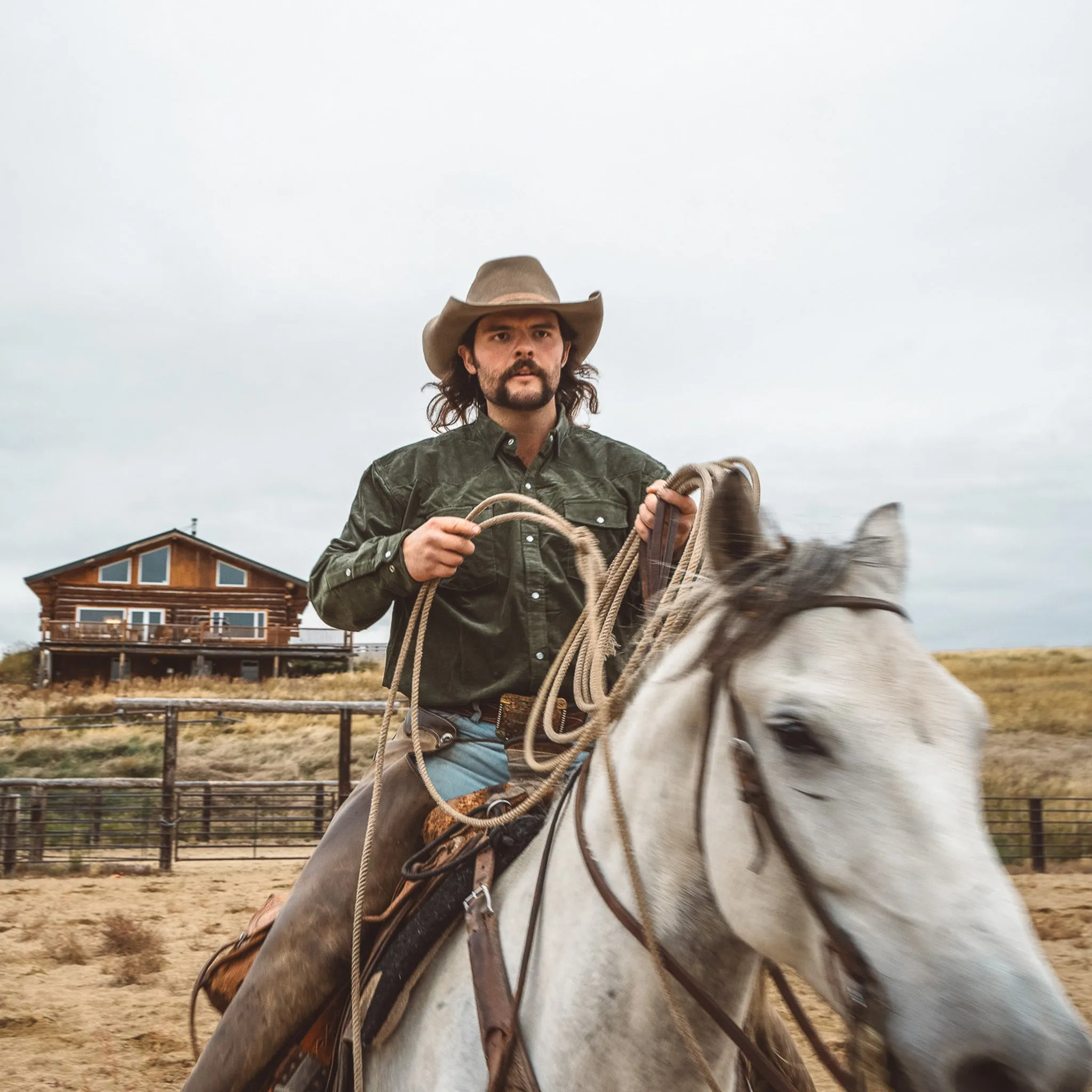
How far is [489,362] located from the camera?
319 centimetres

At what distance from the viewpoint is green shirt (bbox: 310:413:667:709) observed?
2805mm

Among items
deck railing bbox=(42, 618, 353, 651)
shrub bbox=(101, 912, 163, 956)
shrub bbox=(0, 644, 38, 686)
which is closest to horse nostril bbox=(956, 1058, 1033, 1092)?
shrub bbox=(101, 912, 163, 956)

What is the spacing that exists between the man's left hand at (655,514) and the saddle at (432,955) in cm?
75

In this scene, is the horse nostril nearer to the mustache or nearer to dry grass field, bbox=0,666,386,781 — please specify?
the mustache

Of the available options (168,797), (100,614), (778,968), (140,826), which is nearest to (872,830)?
(778,968)

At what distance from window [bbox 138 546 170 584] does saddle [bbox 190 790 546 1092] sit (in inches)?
1630

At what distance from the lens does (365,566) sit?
2.69m

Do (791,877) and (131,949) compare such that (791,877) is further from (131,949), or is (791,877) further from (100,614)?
(100,614)

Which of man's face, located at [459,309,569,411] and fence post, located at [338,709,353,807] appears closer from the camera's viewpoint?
man's face, located at [459,309,569,411]

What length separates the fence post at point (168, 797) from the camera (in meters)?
13.8

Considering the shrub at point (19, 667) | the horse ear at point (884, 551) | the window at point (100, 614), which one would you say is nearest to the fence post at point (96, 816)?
the horse ear at point (884, 551)

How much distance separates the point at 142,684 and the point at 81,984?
2933 cm

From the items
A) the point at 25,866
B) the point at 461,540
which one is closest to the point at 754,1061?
the point at 461,540

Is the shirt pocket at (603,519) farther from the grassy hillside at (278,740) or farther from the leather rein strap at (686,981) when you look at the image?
the grassy hillside at (278,740)
